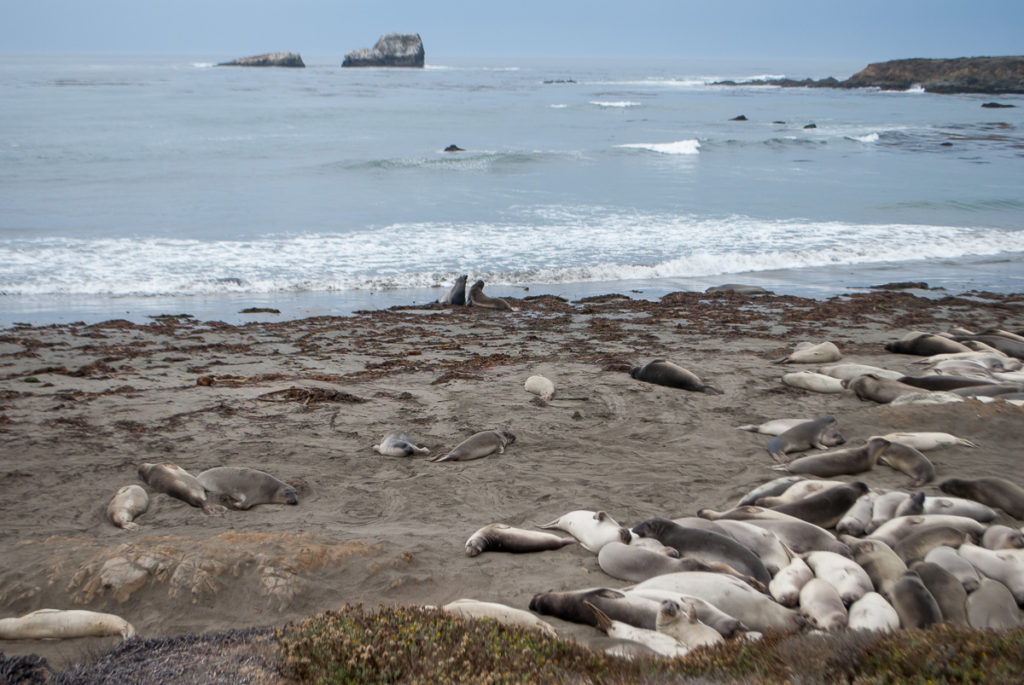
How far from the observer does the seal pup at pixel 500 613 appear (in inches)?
135

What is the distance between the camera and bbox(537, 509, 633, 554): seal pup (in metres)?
4.42

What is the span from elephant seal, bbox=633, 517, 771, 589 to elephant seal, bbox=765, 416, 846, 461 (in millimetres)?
2018

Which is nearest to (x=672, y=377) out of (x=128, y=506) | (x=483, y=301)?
(x=483, y=301)

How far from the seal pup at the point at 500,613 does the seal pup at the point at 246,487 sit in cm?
202

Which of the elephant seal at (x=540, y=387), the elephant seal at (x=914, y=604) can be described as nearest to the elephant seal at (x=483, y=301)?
the elephant seal at (x=540, y=387)

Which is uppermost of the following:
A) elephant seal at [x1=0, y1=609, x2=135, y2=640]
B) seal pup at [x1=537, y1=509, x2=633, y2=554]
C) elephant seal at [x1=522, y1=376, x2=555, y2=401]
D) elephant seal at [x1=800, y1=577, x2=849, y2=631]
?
elephant seal at [x1=800, y1=577, x2=849, y2=631]

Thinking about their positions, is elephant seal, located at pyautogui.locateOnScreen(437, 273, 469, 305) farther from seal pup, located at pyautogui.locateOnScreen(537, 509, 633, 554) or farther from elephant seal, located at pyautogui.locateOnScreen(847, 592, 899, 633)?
elephant seal, located at pyautogui.locateOnScreen(847, 592, 899, 633)

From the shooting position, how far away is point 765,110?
190ft

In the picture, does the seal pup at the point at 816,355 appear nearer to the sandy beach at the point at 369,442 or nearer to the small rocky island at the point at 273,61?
the sandy beach at the point at 369,442

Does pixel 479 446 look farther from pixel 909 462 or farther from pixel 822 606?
pixel 909 462

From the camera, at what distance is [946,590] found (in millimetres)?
3713

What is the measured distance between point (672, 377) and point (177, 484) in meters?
4.60

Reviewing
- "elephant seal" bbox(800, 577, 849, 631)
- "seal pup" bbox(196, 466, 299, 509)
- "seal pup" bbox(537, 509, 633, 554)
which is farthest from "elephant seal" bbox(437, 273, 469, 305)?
"elephant seal" bbox(800, 577, 849, 631)

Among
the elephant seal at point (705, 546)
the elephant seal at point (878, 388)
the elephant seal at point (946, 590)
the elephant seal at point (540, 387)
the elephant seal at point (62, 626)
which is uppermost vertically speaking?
the elephant seal at point (946, 590)
